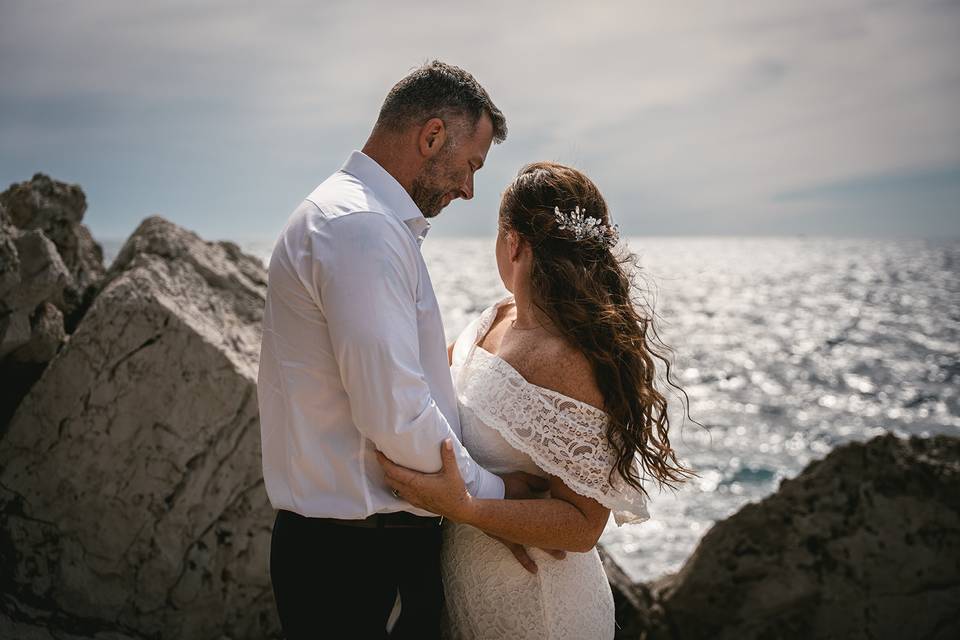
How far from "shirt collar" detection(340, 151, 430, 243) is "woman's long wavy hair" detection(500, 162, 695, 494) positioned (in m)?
0.49

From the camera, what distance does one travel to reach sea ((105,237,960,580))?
45.9 ft

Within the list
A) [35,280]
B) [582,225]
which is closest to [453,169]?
[582,225]

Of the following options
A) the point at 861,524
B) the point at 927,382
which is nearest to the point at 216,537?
the point at 861,524

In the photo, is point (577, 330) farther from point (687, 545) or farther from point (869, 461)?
point (687, 545)

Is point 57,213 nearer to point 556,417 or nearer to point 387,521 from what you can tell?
point 387,521

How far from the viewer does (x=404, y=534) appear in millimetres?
2525

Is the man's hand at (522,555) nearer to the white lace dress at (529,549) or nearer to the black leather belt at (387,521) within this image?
the white lace dress at (529,549)

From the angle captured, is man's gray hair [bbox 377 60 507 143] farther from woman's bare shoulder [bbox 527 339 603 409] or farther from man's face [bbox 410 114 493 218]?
woman's bare shoulder [bbox 527 339 603 409]

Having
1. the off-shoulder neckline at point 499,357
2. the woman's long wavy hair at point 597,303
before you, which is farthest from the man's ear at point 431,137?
the off-shoulder neckline at point 499,357

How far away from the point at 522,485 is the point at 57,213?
3.94 meters

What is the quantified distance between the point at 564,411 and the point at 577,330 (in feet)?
1.02

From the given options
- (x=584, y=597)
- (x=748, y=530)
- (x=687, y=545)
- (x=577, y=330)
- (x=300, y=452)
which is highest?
(x=577, y=330)

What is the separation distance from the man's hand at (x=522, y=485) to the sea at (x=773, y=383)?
3.05 feet

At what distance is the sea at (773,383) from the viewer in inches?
551
